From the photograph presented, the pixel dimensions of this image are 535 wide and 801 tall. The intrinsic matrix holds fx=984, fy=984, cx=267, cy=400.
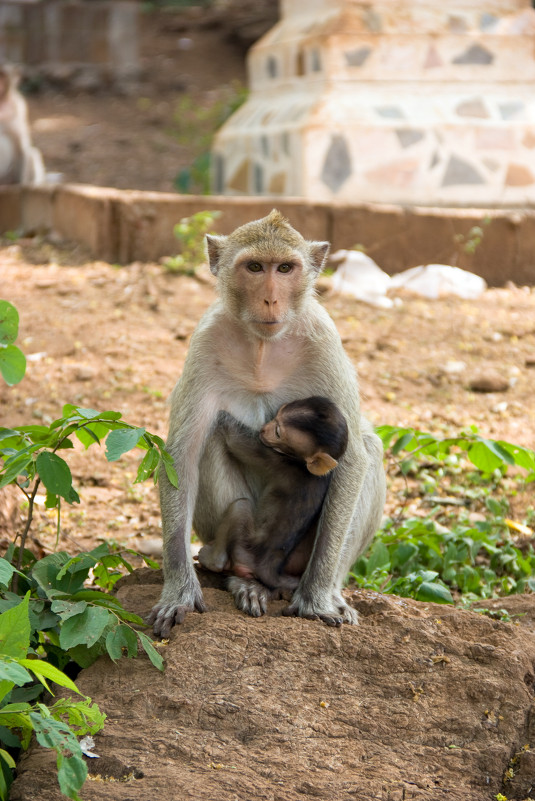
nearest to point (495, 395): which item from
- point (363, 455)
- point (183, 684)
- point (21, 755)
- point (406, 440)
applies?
point (406, 440)

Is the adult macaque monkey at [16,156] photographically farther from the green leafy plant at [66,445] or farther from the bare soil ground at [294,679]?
the green leafy plant at [66,445]

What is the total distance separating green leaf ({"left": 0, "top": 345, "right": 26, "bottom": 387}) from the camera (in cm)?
321

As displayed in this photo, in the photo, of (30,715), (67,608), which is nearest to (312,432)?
(67,608)

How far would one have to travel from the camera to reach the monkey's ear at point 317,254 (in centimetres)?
410

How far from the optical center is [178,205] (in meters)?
8.55

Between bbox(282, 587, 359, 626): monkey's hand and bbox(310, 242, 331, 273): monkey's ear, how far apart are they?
134 centimetres

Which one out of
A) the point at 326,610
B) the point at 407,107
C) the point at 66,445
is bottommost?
the point at 326,610

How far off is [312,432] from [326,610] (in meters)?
0.67

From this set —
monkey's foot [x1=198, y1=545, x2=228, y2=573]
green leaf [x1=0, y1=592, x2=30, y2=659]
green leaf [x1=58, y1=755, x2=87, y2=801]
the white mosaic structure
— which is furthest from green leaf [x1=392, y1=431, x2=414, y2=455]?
the white mosaic structure

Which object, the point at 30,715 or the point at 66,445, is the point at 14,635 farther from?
the point at 66,445

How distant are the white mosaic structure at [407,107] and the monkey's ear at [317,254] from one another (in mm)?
4957

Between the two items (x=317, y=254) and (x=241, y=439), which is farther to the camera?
(x=317, y=254)

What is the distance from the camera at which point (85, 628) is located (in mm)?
3021

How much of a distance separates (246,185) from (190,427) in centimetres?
652
